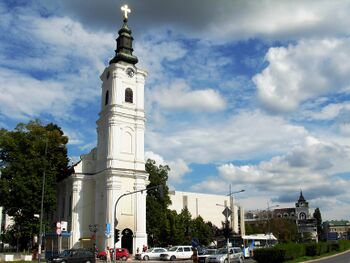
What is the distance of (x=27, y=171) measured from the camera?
55656 mm

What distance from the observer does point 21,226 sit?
181ft

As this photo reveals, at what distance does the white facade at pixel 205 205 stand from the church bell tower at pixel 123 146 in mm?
58871

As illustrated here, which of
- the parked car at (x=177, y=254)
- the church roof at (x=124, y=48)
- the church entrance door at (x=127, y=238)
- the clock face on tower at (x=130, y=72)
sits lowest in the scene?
the parked car at (x=177, y=254)

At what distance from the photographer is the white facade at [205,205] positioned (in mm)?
119125

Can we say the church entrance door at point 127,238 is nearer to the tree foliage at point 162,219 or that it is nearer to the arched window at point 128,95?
the tree foliage at point 162,219

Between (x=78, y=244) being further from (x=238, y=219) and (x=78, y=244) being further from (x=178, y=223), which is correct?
(x=238, y=219)

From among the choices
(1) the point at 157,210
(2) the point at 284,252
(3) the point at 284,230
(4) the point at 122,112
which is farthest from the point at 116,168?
(3) the point at 284,230

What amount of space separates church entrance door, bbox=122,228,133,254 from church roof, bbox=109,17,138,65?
23599mm

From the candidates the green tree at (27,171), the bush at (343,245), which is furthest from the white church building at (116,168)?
the bush at (343,245)

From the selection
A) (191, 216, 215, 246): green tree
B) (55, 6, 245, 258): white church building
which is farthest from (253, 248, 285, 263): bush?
(191, 216, 215, 246): green tree

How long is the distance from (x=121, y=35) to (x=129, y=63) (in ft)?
14.5

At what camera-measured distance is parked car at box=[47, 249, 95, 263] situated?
33.7 metres

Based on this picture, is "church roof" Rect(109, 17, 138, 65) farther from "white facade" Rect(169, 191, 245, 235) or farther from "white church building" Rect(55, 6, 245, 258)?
"white facade" Rect(169, 191, 245, 235)

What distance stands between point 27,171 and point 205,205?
77.7 m
